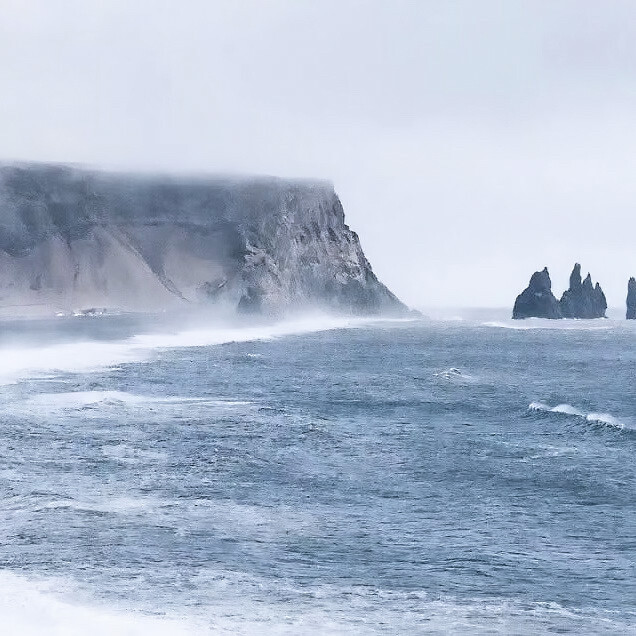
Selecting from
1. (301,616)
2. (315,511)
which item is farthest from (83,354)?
(301,616)

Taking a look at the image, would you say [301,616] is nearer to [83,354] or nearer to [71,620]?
[71,620]

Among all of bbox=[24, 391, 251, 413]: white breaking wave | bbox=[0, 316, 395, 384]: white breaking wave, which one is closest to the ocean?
bbox=[24, 391, 251, 413]: white breaking wave

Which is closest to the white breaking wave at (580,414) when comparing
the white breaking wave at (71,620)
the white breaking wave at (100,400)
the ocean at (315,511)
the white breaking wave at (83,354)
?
the ocean at (315,511)

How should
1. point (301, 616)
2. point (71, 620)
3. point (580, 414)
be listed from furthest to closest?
point (580, 414), point (301, 616), point (71, 620)

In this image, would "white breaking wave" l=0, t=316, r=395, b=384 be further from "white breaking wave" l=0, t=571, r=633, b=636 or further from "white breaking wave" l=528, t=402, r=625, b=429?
"white breaking wave" l=0, t=571, r=633, b=636

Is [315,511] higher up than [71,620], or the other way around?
[315,511]

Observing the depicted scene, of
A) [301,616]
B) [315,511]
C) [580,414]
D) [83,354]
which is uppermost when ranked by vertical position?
[83,354]

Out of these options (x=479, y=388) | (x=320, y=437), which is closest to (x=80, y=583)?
(x=320, y=437)

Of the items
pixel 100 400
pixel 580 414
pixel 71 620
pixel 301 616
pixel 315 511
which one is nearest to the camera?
pixel 71 620
